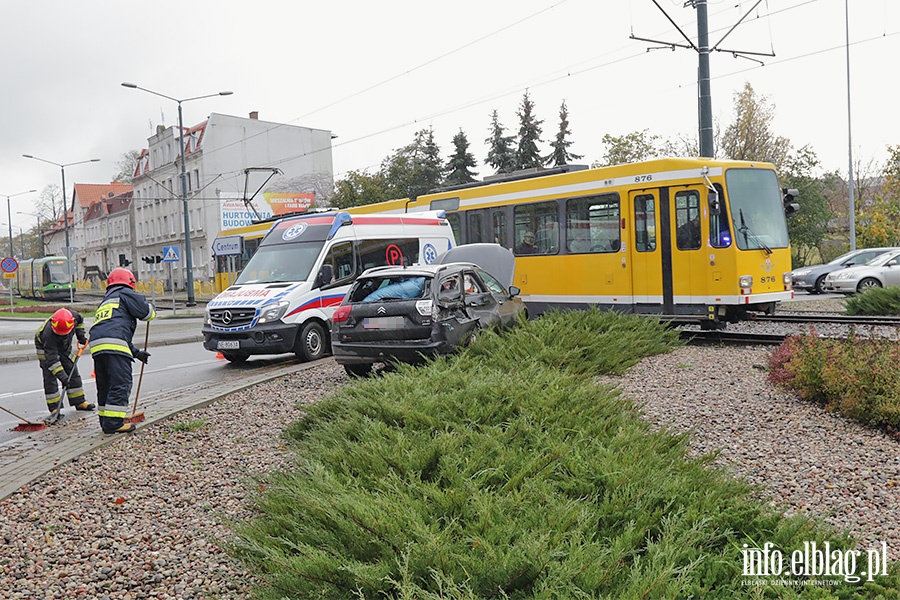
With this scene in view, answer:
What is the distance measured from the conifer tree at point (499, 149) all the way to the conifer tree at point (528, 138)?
625 mm

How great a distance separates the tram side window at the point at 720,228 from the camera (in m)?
13.1

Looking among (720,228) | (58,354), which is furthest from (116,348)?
(720,228)

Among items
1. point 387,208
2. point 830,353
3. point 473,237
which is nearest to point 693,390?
point 830,353

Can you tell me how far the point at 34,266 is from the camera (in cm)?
5769

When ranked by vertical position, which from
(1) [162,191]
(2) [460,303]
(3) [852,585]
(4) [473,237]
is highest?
(1) [162,191]

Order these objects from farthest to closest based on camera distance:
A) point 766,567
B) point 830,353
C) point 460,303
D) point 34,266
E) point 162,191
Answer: point 162,191 < point 34,266 < point 460,303 < point 830,353 < point 766,567

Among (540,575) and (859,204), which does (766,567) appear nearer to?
(540,575)

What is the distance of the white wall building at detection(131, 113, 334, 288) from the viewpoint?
6178 centimetres

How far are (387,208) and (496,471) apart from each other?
17872 mm

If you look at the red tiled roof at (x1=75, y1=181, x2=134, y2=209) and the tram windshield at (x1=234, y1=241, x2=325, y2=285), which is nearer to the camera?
the tram windshield at (x1=234, y1=241, x2=325, y2=285)

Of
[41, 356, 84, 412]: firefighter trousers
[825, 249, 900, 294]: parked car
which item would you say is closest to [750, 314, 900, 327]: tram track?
[825, 249, 900, 294]: parked car

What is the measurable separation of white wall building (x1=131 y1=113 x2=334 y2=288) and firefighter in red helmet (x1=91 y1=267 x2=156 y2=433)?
48861 millimetres

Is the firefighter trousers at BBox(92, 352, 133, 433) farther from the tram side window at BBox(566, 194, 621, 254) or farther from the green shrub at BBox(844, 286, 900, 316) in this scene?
the green shrub at BBox(844, 286, 900, 316)

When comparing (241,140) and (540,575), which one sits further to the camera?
(241,140)
